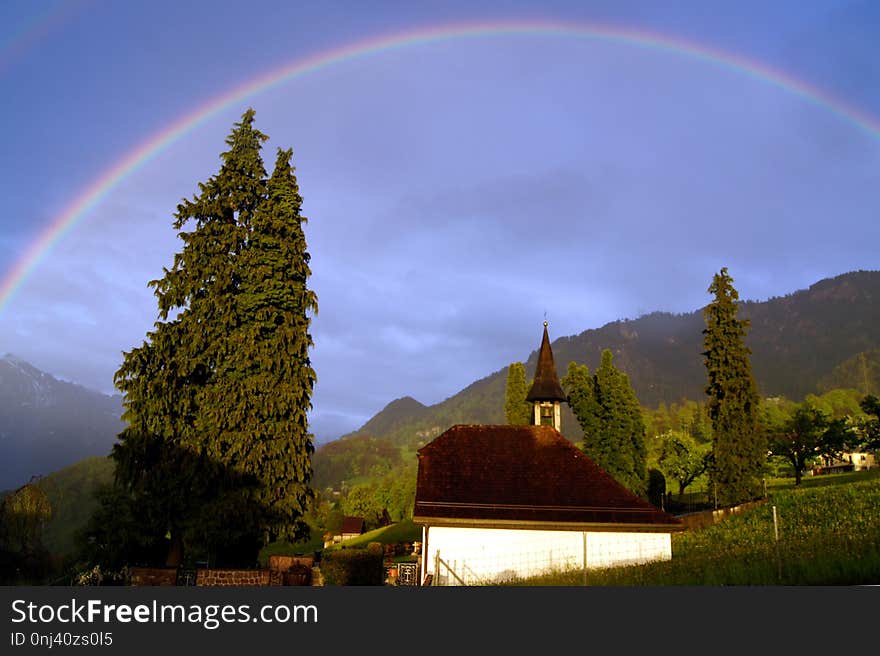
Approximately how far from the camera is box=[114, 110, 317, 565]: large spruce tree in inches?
871

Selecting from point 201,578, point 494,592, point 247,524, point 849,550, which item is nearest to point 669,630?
point 494,592

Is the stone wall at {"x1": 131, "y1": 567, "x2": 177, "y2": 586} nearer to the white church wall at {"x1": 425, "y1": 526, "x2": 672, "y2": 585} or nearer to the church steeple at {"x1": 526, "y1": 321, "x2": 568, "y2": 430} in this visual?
the white church wall at {"x1": 425, "y1": 526, "x2": 672, "y2": 585}

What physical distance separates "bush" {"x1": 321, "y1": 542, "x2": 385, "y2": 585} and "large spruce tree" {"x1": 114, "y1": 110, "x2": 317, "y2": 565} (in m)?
3.61

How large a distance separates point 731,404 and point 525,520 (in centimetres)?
2259

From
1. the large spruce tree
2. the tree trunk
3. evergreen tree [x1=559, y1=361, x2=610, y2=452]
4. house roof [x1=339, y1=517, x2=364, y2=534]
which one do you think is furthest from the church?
house roof [x1=339, y1=517, x2=364, y2=534]

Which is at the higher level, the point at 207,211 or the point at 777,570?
the point at 207,211

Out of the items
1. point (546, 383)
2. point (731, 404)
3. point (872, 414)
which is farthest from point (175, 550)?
point (872, 414)

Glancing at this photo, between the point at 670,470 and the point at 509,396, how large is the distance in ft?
84.8

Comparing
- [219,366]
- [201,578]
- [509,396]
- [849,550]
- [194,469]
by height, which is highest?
[509,396]

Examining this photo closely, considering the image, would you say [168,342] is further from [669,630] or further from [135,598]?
[669,630]

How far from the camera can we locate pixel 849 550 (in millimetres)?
12477

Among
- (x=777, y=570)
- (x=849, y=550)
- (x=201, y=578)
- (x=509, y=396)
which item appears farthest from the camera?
(x=509, y=396)

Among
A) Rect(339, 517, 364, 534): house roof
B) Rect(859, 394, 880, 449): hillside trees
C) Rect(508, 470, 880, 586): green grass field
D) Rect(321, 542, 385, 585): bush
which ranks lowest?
Rect(339, 517, 364, 534): house roof

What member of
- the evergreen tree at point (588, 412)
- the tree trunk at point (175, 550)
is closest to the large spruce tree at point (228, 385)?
the tree trunk at point (175, 550)
